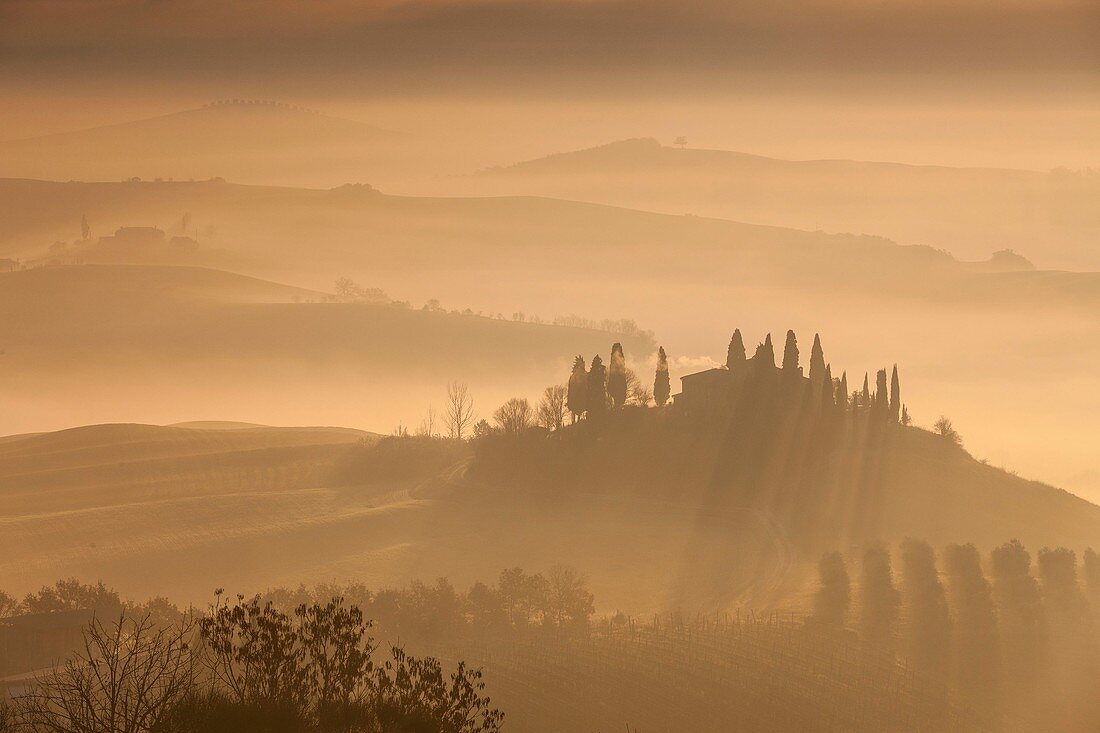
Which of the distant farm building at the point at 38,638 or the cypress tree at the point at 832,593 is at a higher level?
the cypress tree at the point at 832,593

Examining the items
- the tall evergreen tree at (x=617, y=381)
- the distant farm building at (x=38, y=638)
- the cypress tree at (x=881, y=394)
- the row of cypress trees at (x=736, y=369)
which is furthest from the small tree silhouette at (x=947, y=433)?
the distant farm building at (x=38, y=638)

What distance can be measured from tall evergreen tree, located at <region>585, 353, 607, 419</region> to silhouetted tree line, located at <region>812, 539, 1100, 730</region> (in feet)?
124

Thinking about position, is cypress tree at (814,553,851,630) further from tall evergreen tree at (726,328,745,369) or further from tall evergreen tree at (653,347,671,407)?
tall evergreen tree at (653,347,671,407)

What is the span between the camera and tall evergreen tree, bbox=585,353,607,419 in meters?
158

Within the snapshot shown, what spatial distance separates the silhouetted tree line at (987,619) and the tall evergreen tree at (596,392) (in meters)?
37.8

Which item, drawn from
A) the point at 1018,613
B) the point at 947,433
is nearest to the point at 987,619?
the point at 1018,613

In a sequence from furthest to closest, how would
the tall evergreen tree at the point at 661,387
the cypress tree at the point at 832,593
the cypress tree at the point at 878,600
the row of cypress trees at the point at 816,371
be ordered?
the tall evergreen tree at the point at 661,387
the row of cypress trees at the point at 816,371
the cypress tree at the point at 832,593
the cypress tree at the point at 878,600

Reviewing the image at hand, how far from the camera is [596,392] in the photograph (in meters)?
158

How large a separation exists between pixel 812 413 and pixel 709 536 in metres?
23.0

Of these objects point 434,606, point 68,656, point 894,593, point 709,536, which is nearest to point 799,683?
point 894,593

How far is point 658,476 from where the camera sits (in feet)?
500

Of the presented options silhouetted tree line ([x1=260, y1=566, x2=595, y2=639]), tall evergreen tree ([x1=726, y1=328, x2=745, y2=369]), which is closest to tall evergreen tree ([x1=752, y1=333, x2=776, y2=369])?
tall evergreen tree ([x1=726, y1=328, x2=745, y2=369])

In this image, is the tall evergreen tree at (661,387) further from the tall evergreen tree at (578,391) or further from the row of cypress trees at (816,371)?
the tall evergreen tree at (578,391)

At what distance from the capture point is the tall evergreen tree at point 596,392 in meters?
158
